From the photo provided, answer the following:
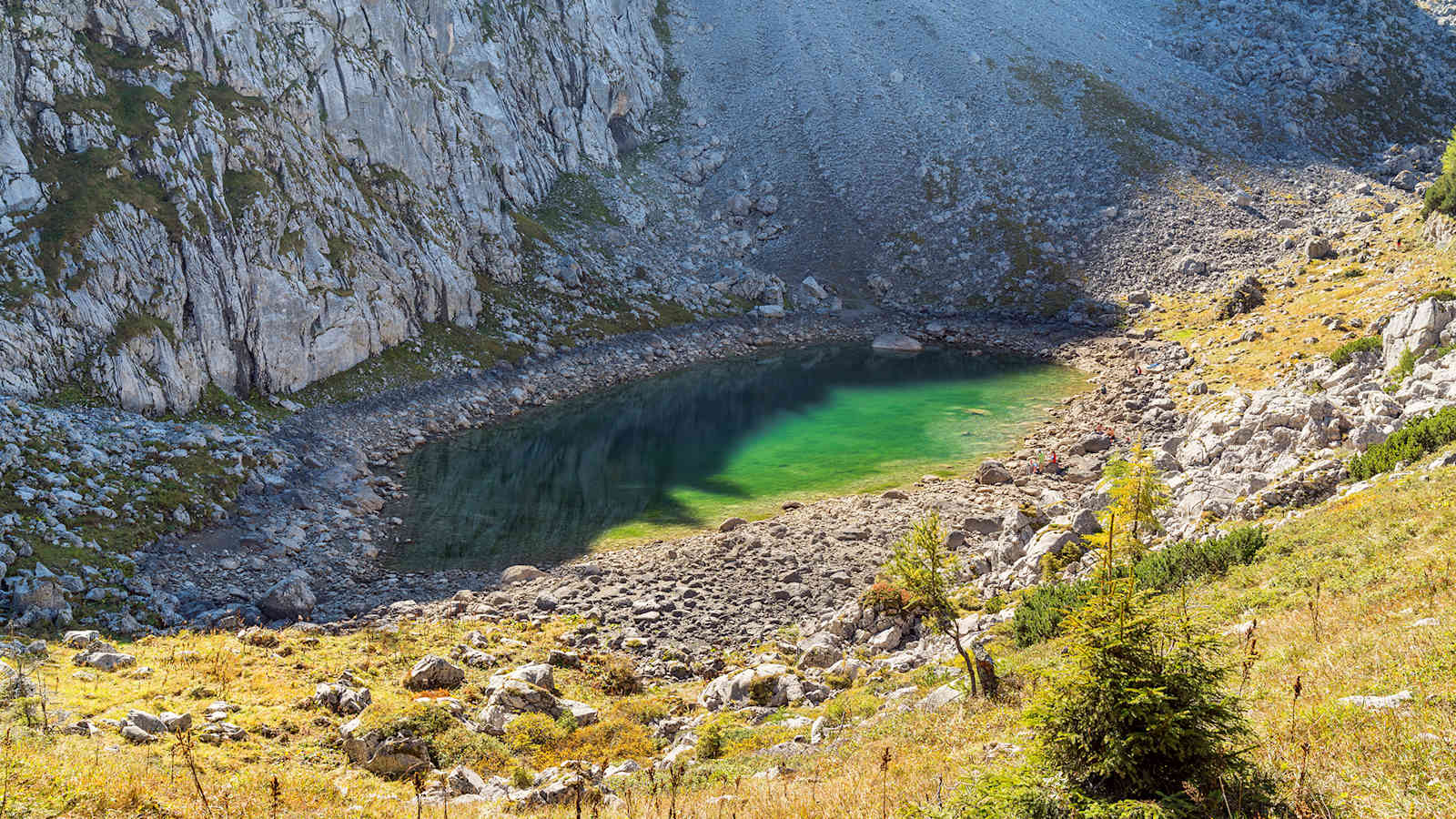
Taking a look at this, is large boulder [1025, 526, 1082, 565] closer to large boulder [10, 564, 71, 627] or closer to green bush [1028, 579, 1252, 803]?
green bush [1028, 579, 1252, 803]

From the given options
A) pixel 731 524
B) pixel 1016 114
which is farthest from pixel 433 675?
pixel 1016 114

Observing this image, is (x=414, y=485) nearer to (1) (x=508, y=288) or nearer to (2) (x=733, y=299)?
(1) (x=508, y=288)

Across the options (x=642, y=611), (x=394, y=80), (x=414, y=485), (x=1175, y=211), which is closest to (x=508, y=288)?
(x=394, y=80)

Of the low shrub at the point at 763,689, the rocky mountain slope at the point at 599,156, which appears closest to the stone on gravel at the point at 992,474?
the low shrub at the point at 763,689

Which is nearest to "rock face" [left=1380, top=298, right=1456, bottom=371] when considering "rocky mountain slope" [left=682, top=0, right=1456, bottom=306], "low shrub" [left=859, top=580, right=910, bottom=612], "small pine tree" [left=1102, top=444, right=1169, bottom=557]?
"small pine tree" [left=1102, top=444, right=1169, bottom=557]

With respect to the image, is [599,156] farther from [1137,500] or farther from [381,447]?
[1137,500]
